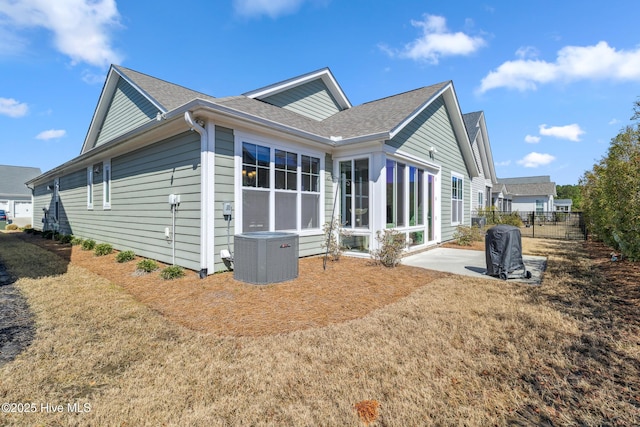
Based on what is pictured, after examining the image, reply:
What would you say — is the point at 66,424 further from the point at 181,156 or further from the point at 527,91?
the point at 527,91

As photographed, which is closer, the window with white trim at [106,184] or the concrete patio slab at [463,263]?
the concrete patio slab at [463,263]

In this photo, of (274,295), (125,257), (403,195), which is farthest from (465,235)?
(125,257)

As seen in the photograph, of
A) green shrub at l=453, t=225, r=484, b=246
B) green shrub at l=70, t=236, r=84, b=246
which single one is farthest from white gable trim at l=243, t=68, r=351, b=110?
green shrub at l=70, t=236, r=84, b=246

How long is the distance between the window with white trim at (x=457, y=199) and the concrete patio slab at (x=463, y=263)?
3.34m

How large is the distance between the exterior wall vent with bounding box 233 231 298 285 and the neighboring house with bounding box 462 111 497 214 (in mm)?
16482

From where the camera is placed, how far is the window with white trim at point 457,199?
12781 mm

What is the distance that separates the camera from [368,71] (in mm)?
13859

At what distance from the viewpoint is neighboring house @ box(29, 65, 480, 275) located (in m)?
6.18

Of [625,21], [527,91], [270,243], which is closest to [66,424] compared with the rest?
[270,243]

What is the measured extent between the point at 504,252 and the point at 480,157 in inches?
674

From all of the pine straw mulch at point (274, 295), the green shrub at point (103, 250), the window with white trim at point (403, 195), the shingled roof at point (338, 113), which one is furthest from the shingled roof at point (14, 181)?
the window with white trim at point (403, 195)

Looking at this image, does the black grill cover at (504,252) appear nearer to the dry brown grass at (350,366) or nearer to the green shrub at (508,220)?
the dry brown grass at (350,366)

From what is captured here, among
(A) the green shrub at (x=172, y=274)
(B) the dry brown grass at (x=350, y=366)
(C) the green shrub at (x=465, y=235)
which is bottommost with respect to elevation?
(B) the dry brown grass at (x=350, y=366)

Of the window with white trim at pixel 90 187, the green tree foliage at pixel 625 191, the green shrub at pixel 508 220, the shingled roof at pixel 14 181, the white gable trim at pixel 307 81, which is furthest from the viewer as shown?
the shingled roof at pixel 14 181
